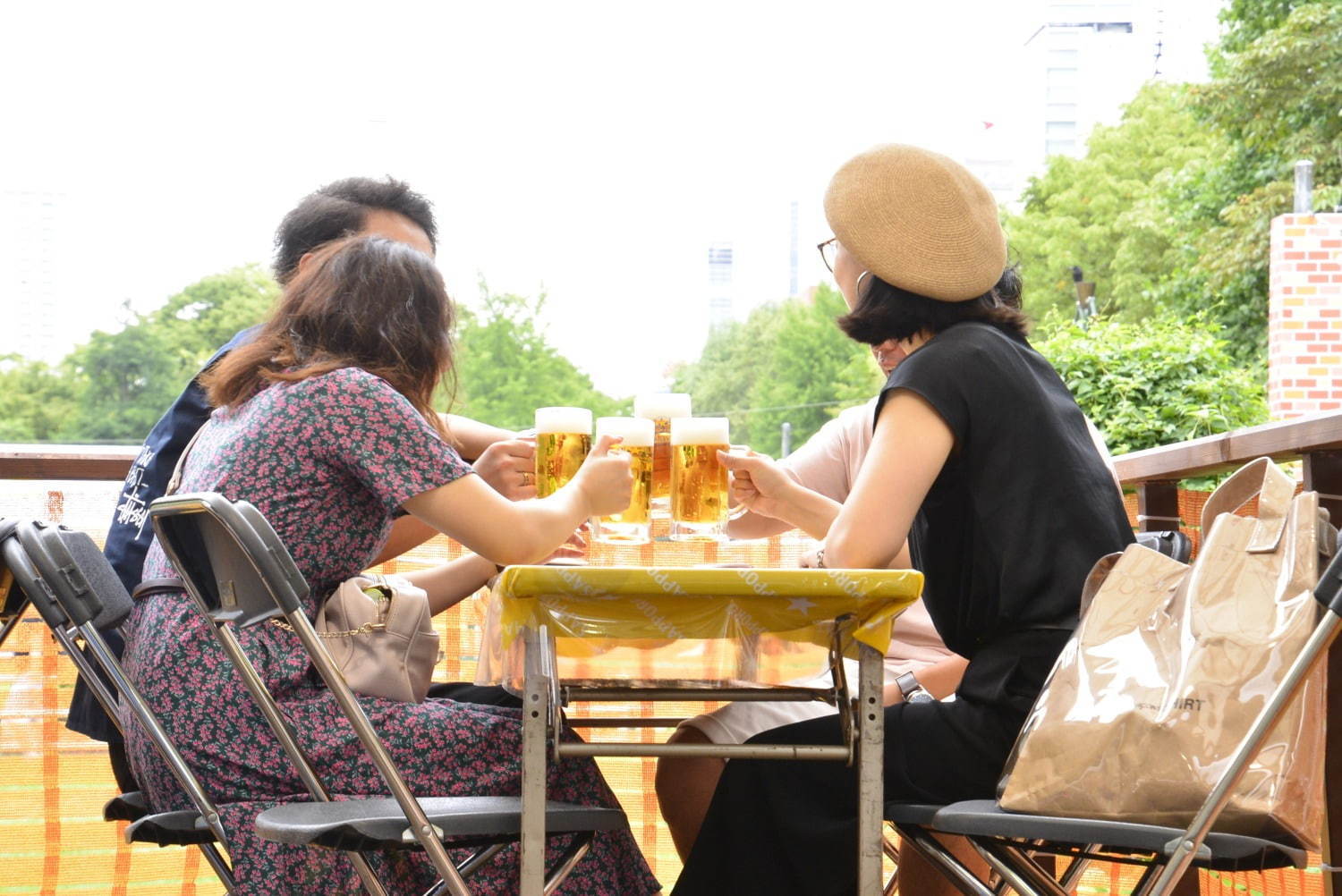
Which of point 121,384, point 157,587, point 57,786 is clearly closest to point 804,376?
point 121,384

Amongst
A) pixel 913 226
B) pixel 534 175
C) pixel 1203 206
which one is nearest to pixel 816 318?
pixel 534 175

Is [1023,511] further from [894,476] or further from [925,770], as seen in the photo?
[925,770]

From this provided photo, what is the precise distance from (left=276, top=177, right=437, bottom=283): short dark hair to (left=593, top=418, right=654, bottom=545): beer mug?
86 cm

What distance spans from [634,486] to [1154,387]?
844 cm

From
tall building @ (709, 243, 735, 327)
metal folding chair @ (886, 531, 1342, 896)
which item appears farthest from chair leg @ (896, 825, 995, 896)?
tall building @ (709, 243, 735, 327)

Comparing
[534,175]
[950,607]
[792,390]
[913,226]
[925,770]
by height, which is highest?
[534,175]

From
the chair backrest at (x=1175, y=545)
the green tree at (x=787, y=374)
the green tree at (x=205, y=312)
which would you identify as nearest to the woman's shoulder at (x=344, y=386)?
the chair backrest at (x=1175, y=545)

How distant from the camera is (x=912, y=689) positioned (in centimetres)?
204

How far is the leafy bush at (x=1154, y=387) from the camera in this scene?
9375 mm

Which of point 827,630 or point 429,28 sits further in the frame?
point 429,28

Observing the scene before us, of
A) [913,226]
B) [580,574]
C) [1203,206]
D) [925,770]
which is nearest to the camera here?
[580,574]

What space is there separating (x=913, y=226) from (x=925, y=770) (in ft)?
2.38

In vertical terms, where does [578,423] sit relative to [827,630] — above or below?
above

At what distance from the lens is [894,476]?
1.66 meters
